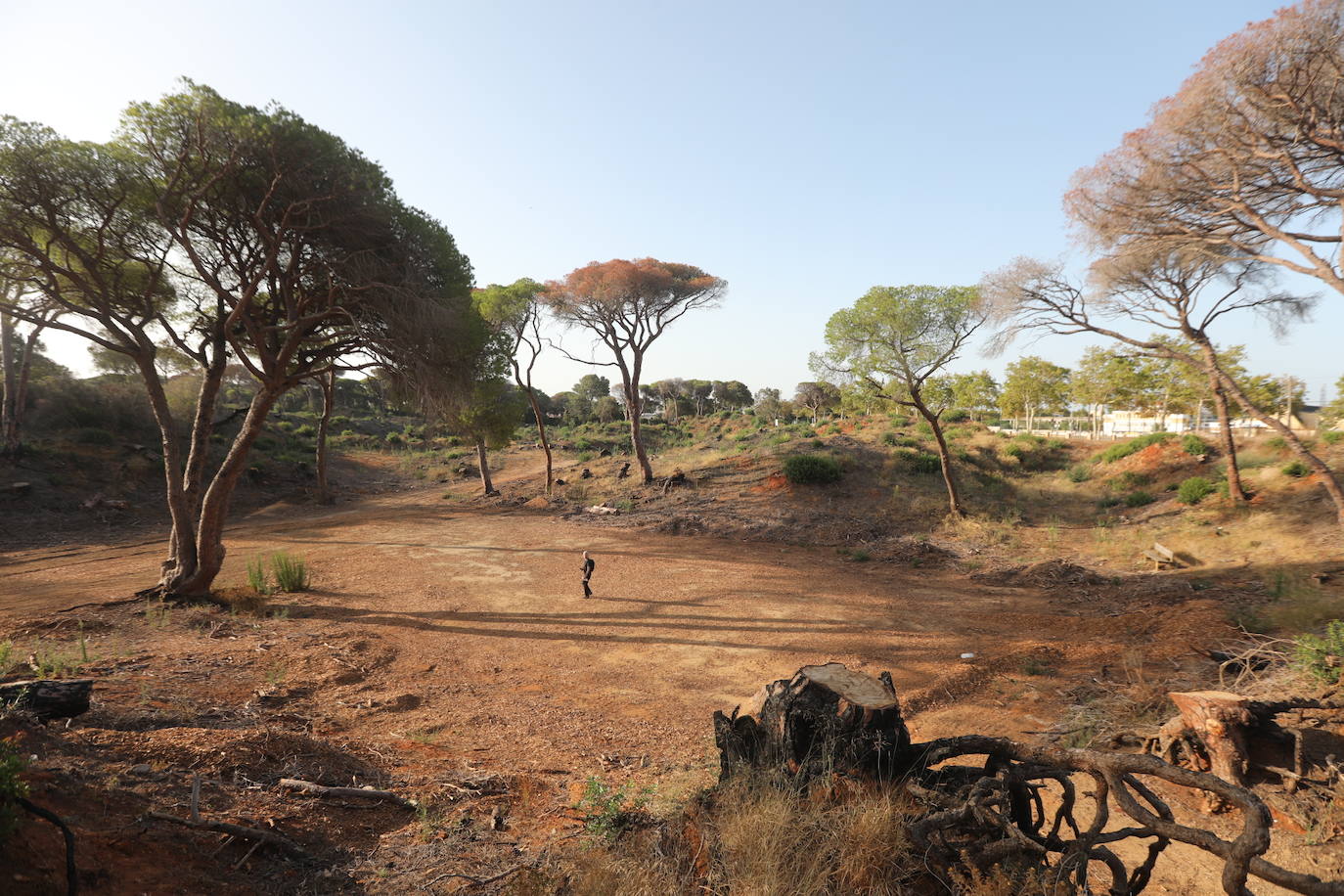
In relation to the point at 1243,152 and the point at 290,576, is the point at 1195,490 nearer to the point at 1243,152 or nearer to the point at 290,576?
the point at 1243,152

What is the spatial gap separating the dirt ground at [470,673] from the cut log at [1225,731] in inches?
53.5

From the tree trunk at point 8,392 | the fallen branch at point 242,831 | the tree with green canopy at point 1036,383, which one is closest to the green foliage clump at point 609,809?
the fallen branch at point 242,831

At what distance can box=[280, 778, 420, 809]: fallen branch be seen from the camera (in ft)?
13.0

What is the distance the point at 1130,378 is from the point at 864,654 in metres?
34.8

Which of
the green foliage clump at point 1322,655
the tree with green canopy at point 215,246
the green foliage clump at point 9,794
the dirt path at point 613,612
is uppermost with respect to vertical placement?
the tree with green canopy at point 215,246

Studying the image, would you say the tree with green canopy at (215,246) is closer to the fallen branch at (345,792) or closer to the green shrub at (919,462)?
the fallen branch at (345,792)

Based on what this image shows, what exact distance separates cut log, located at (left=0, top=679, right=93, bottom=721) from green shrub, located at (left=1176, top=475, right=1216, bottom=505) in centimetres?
2188

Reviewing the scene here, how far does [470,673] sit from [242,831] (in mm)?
4254

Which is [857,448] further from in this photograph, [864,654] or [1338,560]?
[864,654]

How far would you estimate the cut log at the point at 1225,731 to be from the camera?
4133 millimetres

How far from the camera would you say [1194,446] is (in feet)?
A: 60.1

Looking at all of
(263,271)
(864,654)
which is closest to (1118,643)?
(864,654)

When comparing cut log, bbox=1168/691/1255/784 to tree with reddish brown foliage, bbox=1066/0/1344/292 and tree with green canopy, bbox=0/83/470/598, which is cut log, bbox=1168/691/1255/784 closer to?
tree with reddish brown foliage, bbox=1066/0/1344/292

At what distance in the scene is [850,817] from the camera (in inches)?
113
